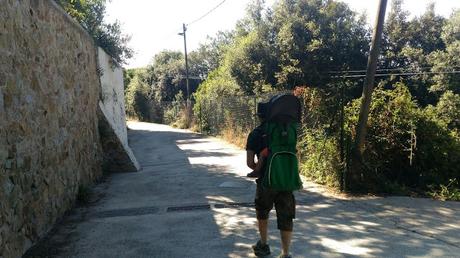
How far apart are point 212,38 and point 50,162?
6590cm

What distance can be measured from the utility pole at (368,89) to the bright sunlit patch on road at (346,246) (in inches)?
113

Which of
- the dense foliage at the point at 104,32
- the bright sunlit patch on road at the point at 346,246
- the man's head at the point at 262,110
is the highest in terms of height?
the dense foliage at the point at 104,32

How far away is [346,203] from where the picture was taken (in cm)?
713

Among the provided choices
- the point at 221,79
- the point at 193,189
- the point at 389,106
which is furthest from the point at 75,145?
the point at 221,79

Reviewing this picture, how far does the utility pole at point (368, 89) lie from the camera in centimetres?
757

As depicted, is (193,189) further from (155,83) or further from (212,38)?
(212,38)

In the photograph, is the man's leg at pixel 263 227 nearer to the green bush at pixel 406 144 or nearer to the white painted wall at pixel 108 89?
the green bush at pixel 406 144

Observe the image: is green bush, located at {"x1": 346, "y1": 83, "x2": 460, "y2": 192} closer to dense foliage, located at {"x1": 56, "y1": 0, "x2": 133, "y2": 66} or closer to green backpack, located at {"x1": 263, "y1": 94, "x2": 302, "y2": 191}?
green backpack, located at {"x1": 263, "y1": 94, "x2": 302, "y2": 191}

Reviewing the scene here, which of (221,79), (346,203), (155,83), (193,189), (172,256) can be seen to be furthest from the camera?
(155,83)

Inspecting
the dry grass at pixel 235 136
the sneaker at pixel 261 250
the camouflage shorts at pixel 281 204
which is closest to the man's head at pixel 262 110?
the camouflage shorts at pixel 281 204

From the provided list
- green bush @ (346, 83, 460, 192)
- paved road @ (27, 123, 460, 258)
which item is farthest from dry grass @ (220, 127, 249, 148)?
green bush @ (346, 83, 460, 192)

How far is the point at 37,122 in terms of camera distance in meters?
5.86

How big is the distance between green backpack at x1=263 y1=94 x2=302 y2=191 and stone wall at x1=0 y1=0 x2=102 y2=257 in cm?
266

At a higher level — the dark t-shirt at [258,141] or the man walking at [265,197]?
the dark t-shirt at [258,141]
